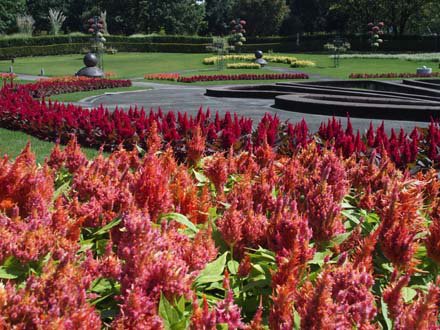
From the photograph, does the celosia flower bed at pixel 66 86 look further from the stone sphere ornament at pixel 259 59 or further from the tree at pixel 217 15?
the tree at pixel 217 15

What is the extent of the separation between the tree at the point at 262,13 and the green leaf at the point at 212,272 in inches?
3114

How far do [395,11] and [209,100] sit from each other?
54.0 meters

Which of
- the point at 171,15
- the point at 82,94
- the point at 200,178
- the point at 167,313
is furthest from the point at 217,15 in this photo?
the point at 167,313

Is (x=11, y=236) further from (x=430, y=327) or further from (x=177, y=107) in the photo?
(x=177, y=107)

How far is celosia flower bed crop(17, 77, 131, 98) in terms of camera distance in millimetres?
21542

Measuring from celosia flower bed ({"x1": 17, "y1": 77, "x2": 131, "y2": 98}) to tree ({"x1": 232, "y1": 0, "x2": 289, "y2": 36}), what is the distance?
5516 cm

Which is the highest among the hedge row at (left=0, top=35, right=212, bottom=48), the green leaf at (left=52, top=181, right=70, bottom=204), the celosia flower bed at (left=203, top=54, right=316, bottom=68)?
the hedge row at (left=0, top=35, right=212, bottom=48)

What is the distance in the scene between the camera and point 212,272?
7.39ft

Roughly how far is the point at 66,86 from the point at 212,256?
23.1 m

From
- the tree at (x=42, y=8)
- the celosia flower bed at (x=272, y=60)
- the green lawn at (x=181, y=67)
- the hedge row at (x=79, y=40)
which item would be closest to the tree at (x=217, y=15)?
the tree at (x=42, y=8)

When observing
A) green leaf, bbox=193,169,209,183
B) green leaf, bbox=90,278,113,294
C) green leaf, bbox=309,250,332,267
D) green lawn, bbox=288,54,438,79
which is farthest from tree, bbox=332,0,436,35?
green leaf, bbox=90,278,113,294

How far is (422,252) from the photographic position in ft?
8.78

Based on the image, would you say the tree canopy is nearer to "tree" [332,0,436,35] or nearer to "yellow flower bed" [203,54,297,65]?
"tree" [332,0,436,35]

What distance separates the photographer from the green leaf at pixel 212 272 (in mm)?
2176
